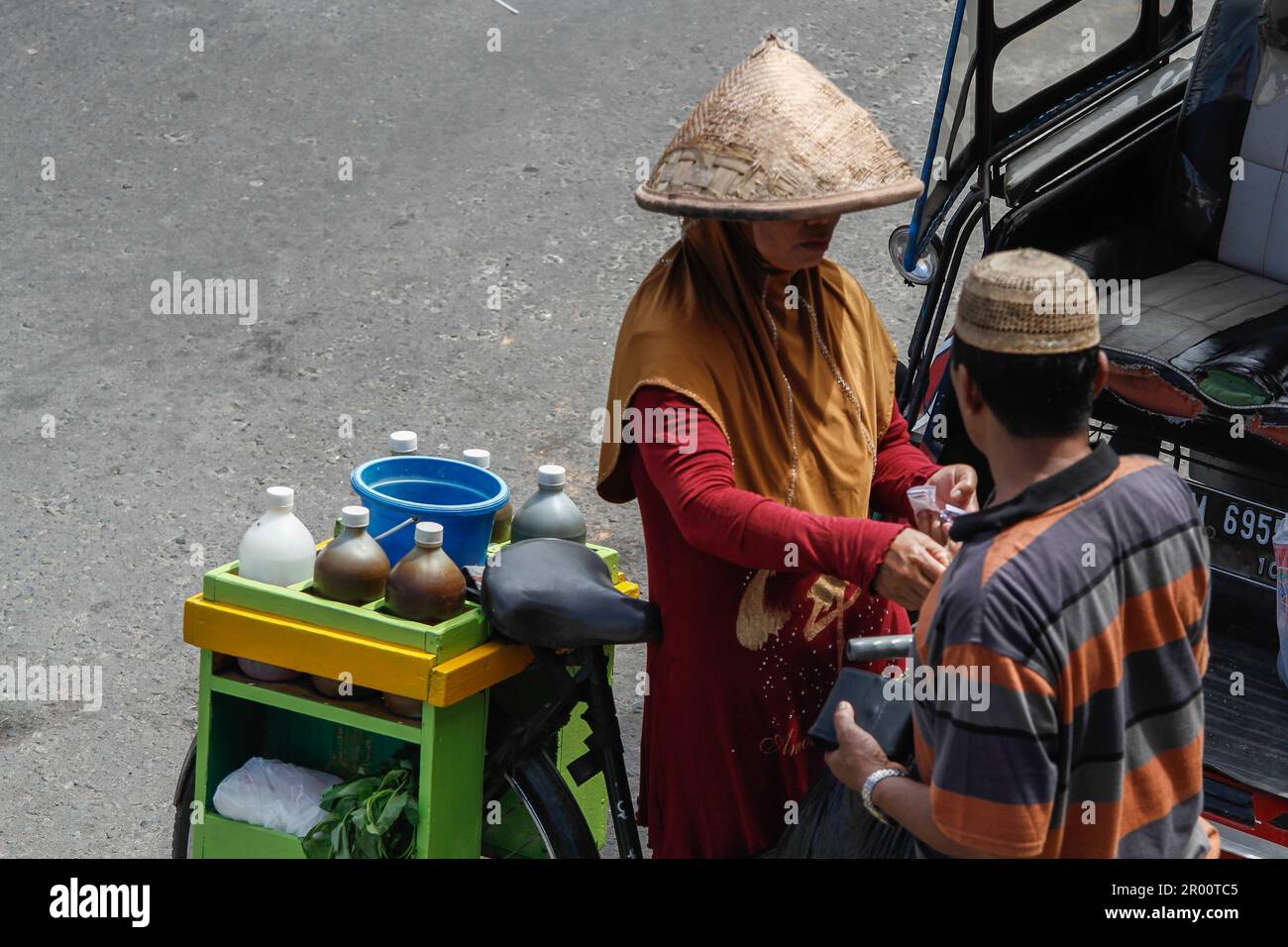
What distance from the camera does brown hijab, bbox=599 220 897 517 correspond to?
8.91ft

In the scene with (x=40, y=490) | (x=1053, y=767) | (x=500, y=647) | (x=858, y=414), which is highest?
(x=858, y=414)

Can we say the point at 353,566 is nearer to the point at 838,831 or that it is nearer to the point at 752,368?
the point at 752,368

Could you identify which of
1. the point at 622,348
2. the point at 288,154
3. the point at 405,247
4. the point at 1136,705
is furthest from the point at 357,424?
the point at 1136,705

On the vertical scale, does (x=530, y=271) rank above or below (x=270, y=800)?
above

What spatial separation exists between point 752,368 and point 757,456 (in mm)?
153

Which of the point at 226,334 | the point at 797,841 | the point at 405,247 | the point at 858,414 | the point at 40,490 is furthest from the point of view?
the point at 405,247

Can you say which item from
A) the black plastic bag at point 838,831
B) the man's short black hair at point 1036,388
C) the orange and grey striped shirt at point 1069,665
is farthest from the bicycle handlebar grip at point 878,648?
the man's short black hair at point 1036,388

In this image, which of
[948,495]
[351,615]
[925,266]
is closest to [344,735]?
[351,615]

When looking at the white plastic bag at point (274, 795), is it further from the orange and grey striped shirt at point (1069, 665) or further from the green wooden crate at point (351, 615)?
the orange and grey striped shirt at point (1069, 665)

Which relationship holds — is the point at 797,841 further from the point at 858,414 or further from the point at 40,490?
the point at 40,490

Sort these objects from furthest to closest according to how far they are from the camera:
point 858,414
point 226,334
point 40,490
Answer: point 226,334 < point 40,490 < point 858,414

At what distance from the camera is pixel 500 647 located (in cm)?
306

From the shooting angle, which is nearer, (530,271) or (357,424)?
(357,424)

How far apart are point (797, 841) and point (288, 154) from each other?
6.47m
